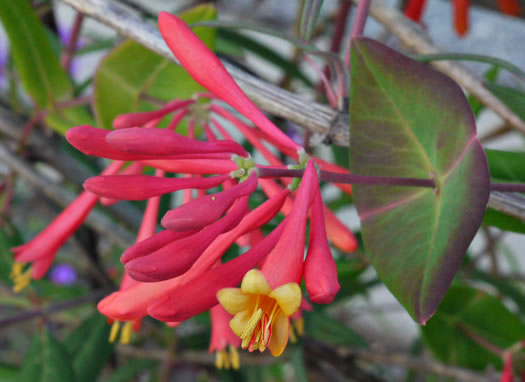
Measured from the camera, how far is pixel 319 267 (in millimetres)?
220

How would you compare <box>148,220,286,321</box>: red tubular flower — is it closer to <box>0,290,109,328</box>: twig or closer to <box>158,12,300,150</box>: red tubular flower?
<box>158,12,300,150</box>: red tubular flower

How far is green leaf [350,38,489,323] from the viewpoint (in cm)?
23

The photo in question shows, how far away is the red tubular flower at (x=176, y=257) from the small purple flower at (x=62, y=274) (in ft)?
2.91

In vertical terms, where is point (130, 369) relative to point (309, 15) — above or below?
below

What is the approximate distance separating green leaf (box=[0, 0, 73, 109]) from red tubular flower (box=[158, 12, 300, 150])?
0.78 feet

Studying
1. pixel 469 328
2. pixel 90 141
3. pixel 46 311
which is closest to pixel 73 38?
pixel 46 311

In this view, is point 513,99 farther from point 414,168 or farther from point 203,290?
point 203,290

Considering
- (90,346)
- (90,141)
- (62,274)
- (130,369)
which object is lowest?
(62,274)

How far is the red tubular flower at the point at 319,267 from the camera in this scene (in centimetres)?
21

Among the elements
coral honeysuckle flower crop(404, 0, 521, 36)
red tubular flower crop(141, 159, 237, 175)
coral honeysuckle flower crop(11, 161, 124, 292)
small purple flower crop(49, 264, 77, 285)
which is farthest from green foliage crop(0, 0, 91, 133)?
small purple flower crop(49, 264, 77, 285)

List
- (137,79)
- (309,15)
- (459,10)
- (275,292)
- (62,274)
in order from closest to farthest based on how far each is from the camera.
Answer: (275,292), (309,15), (137,79), (459,10), (62,274)

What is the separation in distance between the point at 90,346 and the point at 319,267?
44cm

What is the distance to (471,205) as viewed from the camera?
23 cm

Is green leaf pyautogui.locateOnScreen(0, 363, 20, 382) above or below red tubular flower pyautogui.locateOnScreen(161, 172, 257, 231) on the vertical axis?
below
